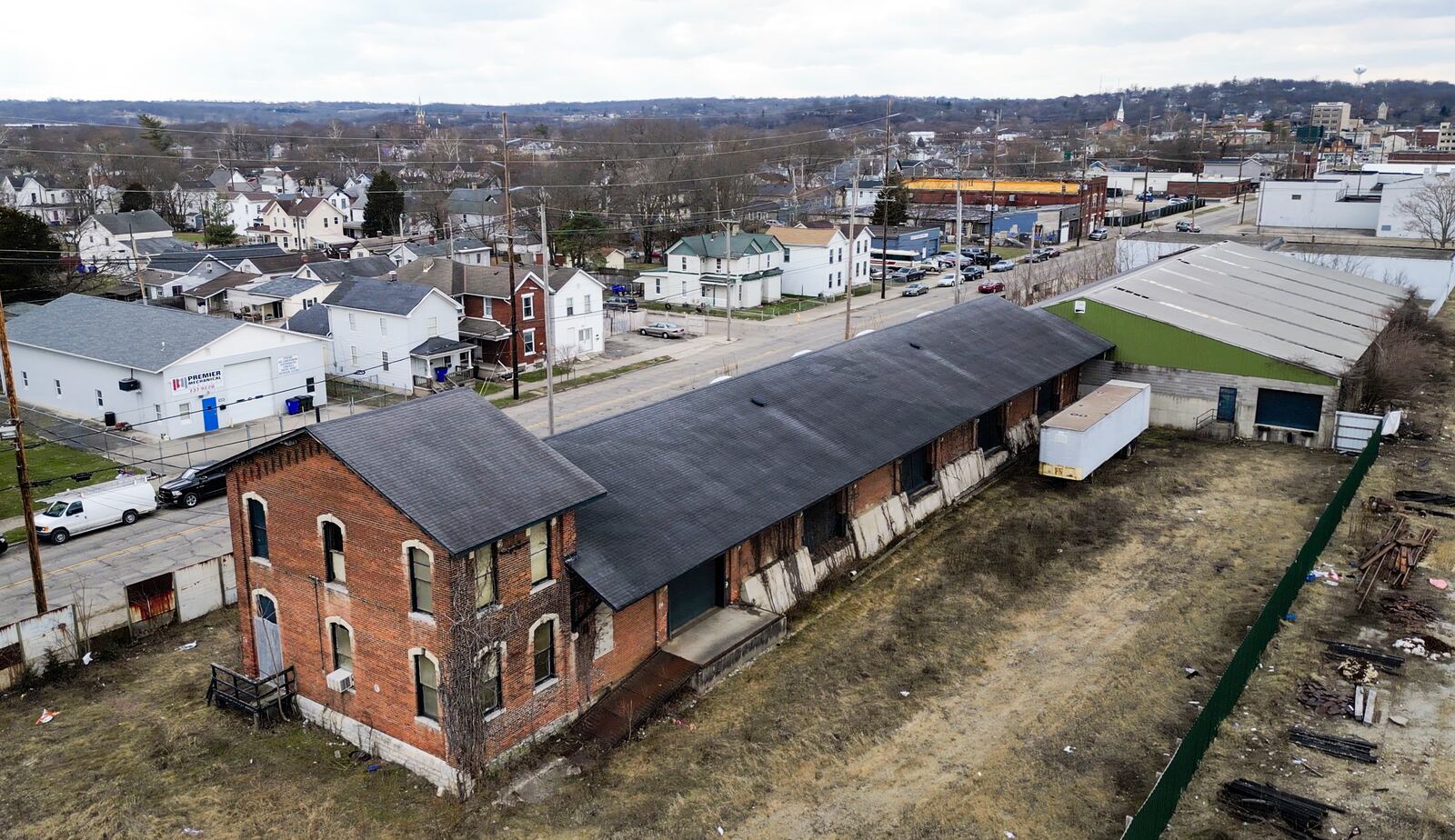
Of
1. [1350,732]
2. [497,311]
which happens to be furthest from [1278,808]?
[497,311]

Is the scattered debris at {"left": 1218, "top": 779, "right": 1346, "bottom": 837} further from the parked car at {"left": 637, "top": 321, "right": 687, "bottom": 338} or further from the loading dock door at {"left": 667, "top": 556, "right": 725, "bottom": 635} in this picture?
the parked car at {"left": 637, "top": 321, "right": 687, "bottom": 338}

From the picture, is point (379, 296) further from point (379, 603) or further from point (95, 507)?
point (379, 603)

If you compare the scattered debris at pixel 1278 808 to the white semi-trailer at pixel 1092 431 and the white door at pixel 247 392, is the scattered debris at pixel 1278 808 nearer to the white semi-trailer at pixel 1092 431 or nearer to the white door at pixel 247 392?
the white semi-trailer at pixel 1092 431

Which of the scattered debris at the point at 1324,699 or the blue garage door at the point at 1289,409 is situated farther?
the blue garage door at the point at 1289,409

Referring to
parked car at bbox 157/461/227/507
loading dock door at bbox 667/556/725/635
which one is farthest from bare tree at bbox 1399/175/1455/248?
parked car at bbox 157/461/227/507

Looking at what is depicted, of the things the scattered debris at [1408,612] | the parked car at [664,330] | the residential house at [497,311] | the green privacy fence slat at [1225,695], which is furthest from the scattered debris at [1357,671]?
the parked car at [664,330]

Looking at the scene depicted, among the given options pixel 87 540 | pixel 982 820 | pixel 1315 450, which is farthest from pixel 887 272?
pixel 982 820
